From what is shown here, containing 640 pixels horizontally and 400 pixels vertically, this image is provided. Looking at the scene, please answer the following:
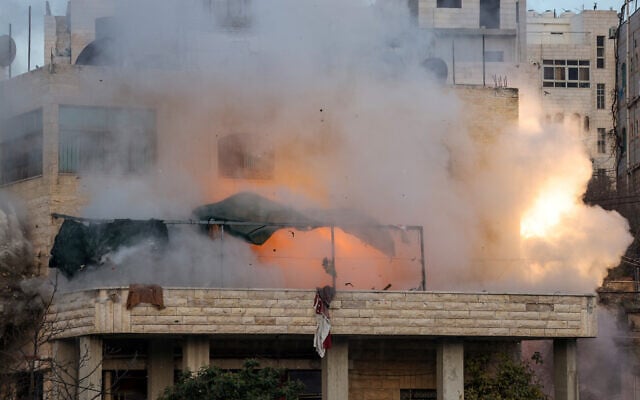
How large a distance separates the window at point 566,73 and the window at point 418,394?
38.7 meters

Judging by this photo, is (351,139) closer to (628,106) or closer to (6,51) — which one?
(6,51)

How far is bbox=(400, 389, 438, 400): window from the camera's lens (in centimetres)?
3562

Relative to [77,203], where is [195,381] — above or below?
below

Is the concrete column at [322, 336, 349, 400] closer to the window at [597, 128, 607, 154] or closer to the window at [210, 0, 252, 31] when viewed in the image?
the window at [210, 0, 252, 31]

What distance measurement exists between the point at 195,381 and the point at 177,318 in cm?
211

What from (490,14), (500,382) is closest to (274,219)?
(500,382)

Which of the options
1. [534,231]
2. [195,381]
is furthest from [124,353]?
[534,231]

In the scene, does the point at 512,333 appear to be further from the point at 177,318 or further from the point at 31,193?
the point at 31,193

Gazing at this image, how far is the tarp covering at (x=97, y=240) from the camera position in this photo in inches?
1329

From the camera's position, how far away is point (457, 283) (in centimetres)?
3806

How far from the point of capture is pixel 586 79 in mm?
71875

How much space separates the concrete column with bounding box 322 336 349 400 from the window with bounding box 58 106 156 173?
8211mm

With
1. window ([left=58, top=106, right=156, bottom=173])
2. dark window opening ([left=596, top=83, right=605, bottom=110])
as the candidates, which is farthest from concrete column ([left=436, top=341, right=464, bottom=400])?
dark window opening ([left=596, top=83, right=605, bottom=110])

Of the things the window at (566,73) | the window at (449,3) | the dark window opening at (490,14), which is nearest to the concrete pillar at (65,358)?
the window at (449,3)
